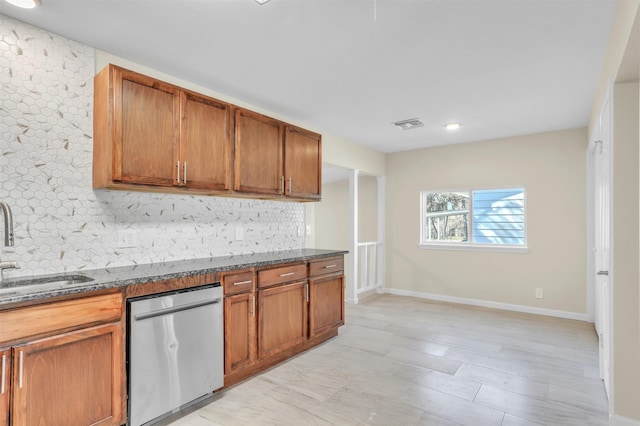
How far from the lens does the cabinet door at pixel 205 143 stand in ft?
8.31

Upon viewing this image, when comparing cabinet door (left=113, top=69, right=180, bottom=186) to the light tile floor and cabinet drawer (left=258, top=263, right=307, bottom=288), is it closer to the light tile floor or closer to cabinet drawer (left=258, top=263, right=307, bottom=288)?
cabinet drawer (left=258, top=263, right=307, bottom=288)

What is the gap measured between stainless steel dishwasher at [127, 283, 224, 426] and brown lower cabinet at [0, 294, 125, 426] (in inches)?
3.3

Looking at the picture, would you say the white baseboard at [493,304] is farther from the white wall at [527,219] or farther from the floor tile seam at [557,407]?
the floor tile seam at [557,407]

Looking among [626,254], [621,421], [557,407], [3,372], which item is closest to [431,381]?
[557,407]

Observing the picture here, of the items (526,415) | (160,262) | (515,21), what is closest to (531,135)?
(515,21)

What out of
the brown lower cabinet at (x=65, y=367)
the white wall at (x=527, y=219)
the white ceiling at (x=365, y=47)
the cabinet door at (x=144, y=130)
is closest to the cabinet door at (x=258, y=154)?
the white ceiling at (x=365, y=47)

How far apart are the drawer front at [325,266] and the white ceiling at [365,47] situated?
1.59 meters

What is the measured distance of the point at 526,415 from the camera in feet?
7.12

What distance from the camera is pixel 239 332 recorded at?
255cm

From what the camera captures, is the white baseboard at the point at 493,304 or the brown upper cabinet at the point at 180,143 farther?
the white baseboard at the point at 493,304

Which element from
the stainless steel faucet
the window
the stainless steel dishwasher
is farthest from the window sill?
the stainless steel faucet

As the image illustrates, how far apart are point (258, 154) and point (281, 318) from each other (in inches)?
57.5

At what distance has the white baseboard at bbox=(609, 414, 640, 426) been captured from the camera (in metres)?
1.93

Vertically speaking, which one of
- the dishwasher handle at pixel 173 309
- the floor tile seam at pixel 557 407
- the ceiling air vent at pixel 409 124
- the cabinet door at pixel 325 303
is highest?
the ceiling air vent at pixel 409 124
